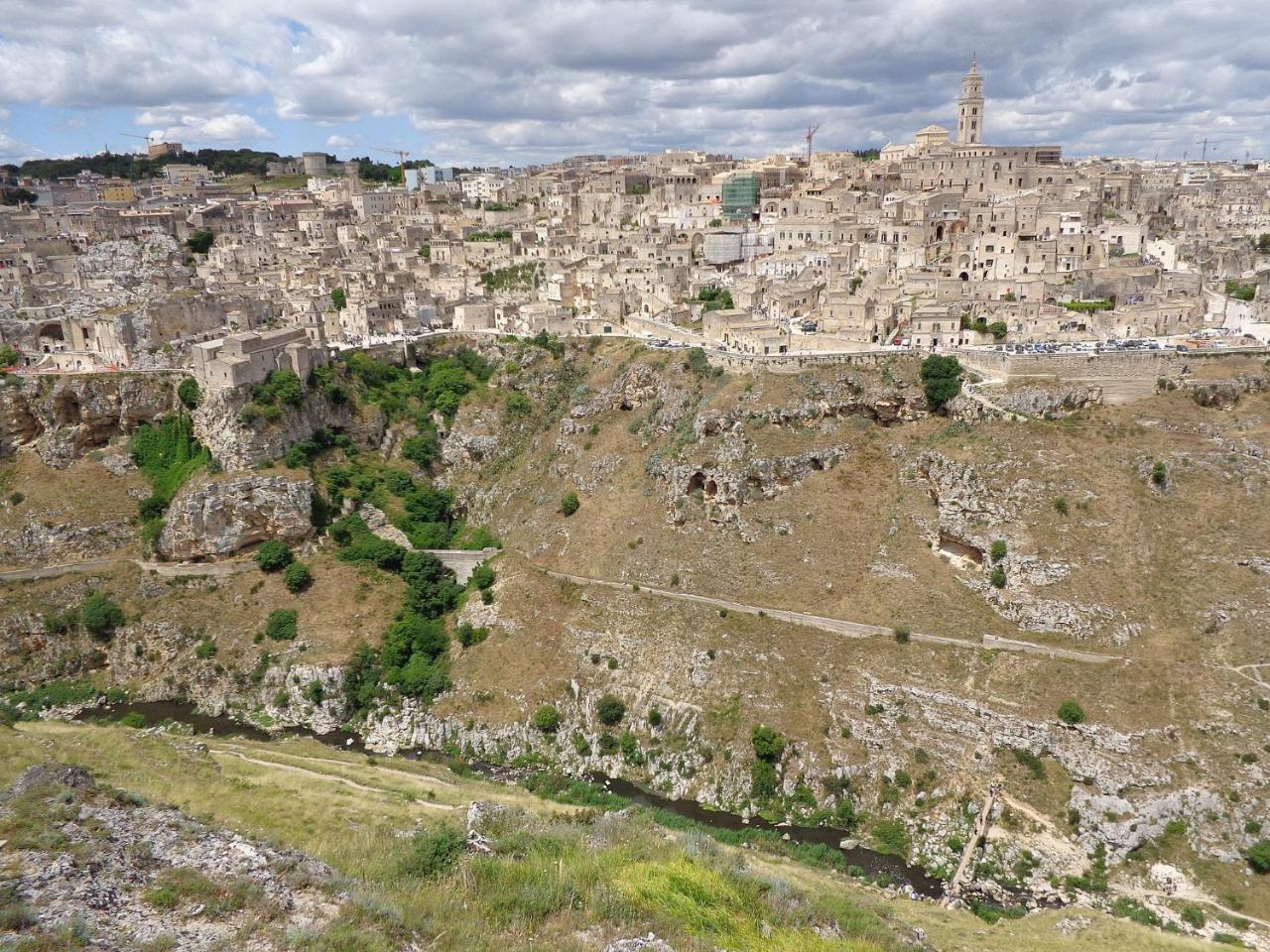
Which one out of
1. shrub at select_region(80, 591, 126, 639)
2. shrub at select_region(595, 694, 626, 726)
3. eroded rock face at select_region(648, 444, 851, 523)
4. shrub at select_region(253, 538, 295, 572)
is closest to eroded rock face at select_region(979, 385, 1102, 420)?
eroded rock face at select_region(648, 444, 851, 523)

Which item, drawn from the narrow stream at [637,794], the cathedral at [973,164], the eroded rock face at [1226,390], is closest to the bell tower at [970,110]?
the cathedral at [973,164]

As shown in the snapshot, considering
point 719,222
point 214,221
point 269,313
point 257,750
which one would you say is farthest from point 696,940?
point 214,221

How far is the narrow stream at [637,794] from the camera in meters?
33.3

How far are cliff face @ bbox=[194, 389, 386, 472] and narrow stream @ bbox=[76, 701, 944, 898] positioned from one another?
51.3 feet

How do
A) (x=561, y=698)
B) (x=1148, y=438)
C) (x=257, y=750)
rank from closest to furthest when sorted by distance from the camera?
(x=257, y=750) → (x=561, y=698) → (x=1148, y=438)

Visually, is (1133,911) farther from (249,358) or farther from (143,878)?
(249,358)

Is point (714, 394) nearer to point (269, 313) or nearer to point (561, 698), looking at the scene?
point (561, 698)

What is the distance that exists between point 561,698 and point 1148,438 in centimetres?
3551

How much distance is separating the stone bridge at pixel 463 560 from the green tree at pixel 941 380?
29084 mm

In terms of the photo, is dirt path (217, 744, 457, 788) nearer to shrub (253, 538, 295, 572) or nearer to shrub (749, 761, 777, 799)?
shrub (253, 538, 295, 572)

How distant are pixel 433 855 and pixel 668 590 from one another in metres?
25.9

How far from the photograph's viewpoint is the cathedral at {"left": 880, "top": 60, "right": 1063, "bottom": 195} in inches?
2992

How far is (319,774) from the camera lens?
117ft

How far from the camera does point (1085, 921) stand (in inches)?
1166
